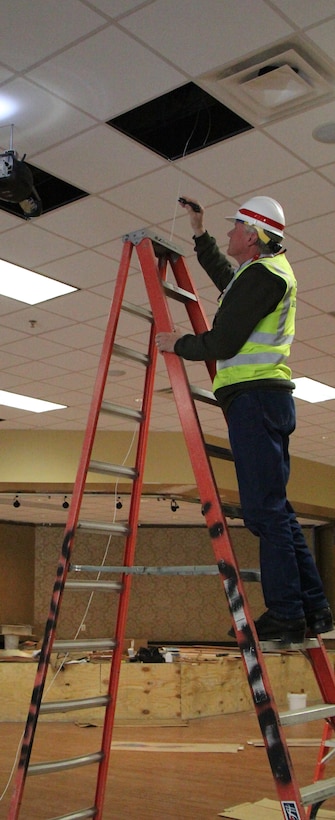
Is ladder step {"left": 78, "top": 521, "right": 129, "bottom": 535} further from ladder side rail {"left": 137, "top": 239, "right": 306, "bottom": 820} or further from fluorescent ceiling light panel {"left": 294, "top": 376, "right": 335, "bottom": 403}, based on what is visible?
fluorescent ceiling light panel {"left": 294, "top": 376, "right": 335, "bottom": 403}

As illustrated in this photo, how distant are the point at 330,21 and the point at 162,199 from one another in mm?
1704

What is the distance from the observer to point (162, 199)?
496 centimetres

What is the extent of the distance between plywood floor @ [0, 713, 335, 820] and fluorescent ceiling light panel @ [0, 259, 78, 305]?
339 centimetres

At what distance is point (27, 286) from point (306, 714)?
4595mm

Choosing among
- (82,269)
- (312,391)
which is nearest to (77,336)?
(82,269)

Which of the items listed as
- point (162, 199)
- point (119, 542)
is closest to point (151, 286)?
point (162, 199)

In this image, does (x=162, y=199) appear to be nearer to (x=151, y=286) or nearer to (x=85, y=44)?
(x=85, y=44)

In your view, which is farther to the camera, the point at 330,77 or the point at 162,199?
the point at 162,199

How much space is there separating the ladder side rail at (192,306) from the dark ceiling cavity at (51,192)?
6.32 ft

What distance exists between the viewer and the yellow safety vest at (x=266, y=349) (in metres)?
2.54

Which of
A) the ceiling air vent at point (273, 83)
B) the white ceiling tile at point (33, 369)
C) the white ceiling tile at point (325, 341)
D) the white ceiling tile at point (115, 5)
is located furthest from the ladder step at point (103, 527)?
the white ceiling tile at point (33, 369)

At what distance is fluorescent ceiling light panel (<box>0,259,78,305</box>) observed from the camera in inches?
239

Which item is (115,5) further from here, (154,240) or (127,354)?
(127,354)

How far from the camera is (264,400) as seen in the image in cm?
252
